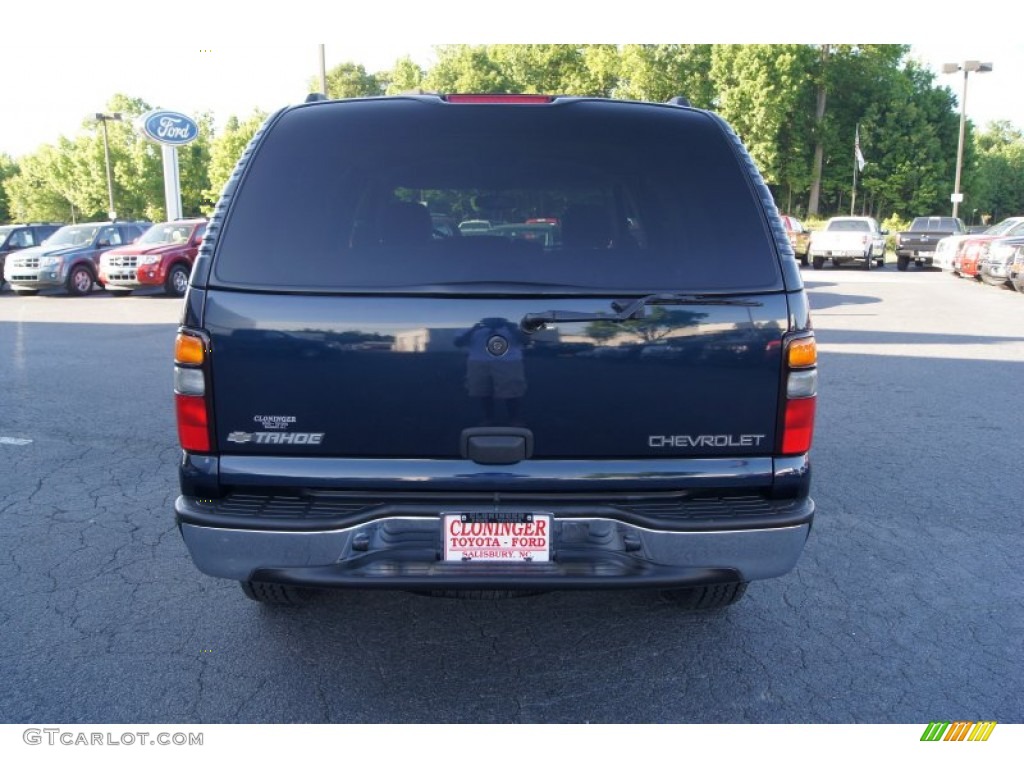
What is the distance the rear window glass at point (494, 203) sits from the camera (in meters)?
2.54

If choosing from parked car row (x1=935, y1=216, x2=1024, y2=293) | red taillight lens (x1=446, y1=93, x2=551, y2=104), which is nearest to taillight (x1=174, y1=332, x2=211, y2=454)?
red taillight lens (x1=446, y1=93, x2=551, y2=104)

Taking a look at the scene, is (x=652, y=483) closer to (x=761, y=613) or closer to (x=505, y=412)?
(x=505, y=412)

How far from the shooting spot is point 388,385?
2531 millimetres

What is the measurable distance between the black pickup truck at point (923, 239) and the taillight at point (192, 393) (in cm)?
2798

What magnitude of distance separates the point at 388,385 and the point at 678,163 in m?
1.29

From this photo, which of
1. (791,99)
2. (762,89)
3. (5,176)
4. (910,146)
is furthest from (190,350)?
(5,176)

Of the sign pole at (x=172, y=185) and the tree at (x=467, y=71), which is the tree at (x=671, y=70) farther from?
the sign pole at (x=172, y=185)

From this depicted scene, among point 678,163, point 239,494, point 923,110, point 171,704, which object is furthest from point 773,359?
point 923,110

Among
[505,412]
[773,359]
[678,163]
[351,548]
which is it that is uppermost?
[678,163]

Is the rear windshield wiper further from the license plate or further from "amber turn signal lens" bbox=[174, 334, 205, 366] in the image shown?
"amber turn signal lens" bbox=[174, 334, 205, 366]

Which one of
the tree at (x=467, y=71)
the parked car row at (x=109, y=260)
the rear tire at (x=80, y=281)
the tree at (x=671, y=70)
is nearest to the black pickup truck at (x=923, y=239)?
the parked car row at (x=109, y=260)
